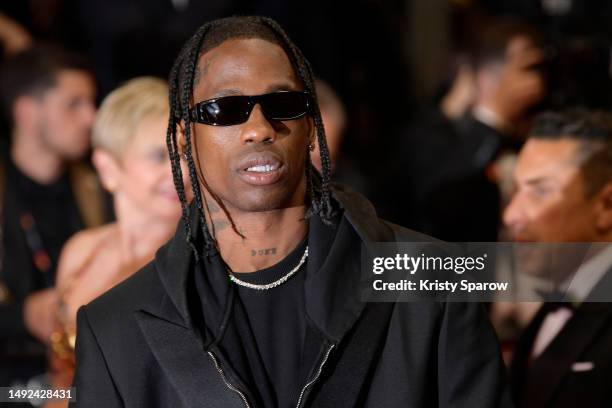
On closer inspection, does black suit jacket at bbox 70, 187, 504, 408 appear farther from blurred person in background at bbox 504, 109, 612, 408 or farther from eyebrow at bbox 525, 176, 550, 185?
eyebrow at bbox 525, 176, 550, 185

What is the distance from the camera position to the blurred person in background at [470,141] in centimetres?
373

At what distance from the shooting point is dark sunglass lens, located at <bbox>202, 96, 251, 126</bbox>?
2084mm

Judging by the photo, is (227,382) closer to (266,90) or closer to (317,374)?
(317,374)

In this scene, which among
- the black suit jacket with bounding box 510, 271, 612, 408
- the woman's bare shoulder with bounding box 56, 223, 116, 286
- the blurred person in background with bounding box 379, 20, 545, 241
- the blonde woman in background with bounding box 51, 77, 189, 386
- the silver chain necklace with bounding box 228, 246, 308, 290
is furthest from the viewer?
the blurred person in background with bounding box 379, 20, 545, 241

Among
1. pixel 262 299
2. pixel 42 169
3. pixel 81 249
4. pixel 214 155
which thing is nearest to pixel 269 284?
pixel 262 299

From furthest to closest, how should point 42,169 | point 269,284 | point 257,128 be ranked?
point 42,169
point 269,284
point 257,128

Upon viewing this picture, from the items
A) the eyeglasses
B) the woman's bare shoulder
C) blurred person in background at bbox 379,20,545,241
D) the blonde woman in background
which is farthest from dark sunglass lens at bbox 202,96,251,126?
blurred person in background at bbox 379,20,545,241

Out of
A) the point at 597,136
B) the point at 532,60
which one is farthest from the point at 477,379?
the point at 532,60

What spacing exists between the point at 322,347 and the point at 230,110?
537 millimetres

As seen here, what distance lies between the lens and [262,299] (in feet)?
7.14

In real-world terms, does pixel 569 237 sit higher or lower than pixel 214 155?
lower

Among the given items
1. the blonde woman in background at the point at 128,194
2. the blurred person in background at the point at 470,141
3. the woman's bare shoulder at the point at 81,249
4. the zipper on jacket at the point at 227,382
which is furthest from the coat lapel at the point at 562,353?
the woman's bare shoulder at the point at 81,249

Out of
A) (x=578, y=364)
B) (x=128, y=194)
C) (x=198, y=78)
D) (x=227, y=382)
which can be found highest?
(x=198, y=78)

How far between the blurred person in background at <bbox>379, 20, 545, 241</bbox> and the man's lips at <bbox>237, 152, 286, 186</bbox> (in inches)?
59.3
